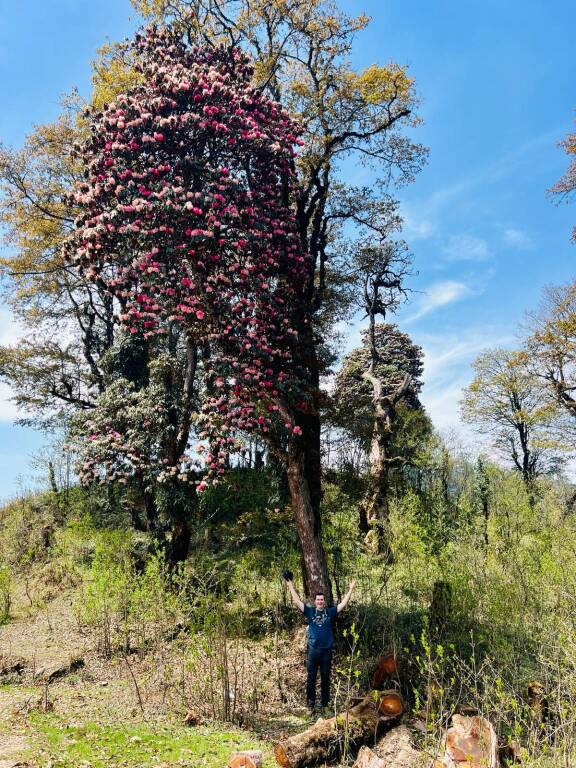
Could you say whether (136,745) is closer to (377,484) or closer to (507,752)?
(507,752)

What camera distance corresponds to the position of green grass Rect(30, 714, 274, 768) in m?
5.70

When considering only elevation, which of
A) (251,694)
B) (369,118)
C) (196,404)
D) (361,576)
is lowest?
(251,694)

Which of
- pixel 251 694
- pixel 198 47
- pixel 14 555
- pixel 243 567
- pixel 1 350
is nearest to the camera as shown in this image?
pixel 251 694

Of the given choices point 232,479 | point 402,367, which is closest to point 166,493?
point 232,479

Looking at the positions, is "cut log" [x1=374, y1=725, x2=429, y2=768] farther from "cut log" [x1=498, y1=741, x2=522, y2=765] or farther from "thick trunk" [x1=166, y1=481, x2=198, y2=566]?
"thick trunk" [x1=166, y1=481, x2=198, y2=566]

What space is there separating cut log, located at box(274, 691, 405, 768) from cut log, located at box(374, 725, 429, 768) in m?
0.16

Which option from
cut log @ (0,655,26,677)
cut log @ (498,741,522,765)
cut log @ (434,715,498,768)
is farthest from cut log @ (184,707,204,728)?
cut log @ (0,655,26,677)

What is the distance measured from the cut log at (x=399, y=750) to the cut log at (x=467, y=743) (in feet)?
0.91

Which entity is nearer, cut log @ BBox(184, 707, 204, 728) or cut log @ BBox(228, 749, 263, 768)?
cut log @ BBox(228, 749, 263, 768)

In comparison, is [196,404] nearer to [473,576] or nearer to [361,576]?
[361,576]

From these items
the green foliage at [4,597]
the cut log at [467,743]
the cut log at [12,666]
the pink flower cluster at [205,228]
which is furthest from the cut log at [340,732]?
the green foliage at [4,597]

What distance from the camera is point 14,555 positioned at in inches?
766

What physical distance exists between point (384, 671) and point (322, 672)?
91 cm

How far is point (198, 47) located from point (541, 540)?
1349cm
